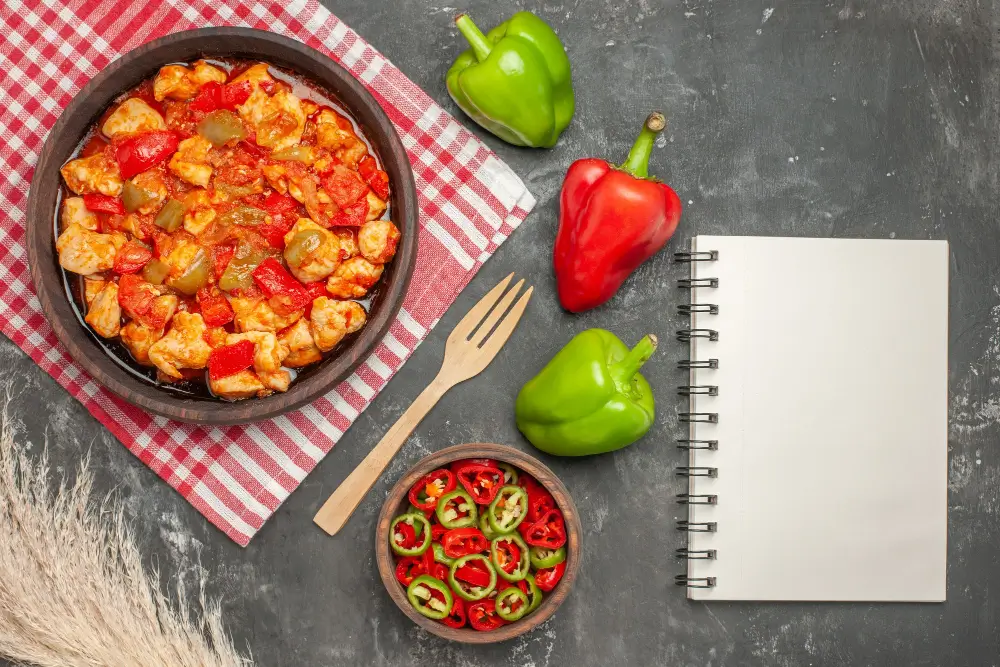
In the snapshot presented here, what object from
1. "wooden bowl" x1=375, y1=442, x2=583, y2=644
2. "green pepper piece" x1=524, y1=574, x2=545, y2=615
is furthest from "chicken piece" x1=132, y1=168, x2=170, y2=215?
"green pepper piece" x1=524, y1=574, x2=545, y2=615

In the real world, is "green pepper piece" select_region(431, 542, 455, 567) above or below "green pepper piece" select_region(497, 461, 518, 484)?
below

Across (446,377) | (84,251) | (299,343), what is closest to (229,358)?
(299,343)

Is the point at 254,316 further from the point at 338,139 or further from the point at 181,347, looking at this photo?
the point at 338,139

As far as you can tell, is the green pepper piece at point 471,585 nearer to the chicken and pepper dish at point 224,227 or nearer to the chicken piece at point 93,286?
the chicken and pepper dish at point 224,227

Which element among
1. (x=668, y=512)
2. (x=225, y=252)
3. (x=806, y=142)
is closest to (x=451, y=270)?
(x=225, y=252)

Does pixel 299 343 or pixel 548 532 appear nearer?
pixel 299 343

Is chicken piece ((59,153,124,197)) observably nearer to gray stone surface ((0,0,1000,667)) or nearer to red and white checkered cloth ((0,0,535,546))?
red and white checkered cloth ((0,0,535,546))
